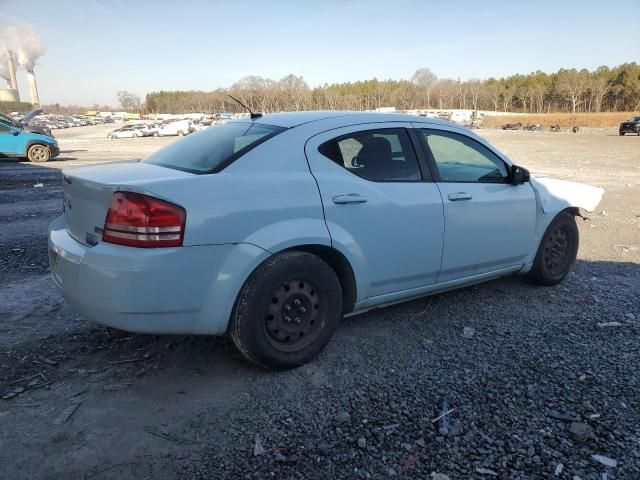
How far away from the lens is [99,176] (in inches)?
121

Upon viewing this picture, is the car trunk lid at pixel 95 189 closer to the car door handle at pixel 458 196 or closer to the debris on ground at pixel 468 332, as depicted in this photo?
the car door handle at pixel 458 196

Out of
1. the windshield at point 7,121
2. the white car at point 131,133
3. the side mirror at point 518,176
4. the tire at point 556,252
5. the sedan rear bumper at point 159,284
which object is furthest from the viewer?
the white car at point 131,133

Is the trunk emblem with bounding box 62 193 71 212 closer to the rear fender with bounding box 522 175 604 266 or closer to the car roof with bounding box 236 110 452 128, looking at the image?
the car roof with bounding box 236 110 452 128

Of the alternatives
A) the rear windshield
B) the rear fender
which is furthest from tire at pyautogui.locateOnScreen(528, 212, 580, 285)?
the rear windshield

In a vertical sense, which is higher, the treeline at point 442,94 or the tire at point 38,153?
the treeline at point 442,94

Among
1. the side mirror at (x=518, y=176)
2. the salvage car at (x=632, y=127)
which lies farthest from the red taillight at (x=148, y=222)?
the salvage car at (x=632, y=127)

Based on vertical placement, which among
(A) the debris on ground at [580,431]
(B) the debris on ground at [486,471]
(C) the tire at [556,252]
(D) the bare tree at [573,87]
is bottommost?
(A) the debris on ground at [580,431]

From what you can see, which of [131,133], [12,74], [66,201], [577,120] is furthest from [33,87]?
[66,201]

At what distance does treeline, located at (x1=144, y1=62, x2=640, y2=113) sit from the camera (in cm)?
11106

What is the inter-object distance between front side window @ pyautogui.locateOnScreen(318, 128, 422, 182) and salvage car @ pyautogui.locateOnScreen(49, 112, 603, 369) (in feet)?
0.03

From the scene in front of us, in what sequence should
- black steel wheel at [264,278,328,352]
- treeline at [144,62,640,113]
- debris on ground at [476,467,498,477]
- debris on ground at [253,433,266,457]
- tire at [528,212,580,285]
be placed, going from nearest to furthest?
debris on ground at [476,467,498,477], debris on ground at [253,433,266,457], black steel wheel at [264,278,328,352], tire at [528,212,580,285], treeline at [144,62,640,113]

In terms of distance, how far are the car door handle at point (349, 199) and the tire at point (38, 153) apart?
1880cm

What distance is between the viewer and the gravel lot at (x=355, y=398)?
7.83 ft

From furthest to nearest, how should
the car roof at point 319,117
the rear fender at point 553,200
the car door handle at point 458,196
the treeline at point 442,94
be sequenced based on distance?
the treeline at point 442,94 → the rear fender at point 553,200 → the car door handle at point 458,196 → the car roof at point 319,117
